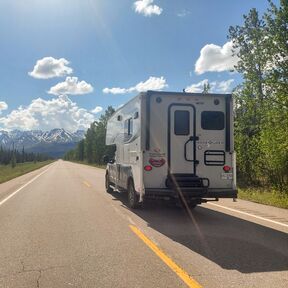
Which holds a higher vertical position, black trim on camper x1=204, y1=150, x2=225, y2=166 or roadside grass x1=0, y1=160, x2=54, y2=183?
black trim on camper x1=204, y1=150, x2=225, y2=166

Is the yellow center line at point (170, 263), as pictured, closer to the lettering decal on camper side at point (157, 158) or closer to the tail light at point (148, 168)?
the tail light at point (148, 168)

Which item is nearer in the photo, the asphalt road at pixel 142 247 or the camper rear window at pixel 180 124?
the asphalt road at pixel 142 247

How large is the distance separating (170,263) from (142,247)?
1.22 meters

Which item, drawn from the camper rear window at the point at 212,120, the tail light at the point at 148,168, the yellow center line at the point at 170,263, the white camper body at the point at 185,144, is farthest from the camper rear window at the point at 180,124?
the yellow center line at the point at 170,263

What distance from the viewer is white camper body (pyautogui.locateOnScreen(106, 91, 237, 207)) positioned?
37.4 feet

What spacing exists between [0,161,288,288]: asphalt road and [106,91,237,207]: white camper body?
96cm

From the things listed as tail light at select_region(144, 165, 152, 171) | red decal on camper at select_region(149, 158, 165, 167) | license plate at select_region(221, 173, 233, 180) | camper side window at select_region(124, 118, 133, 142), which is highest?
camper side window at select_region(124, 118, 133, 142)

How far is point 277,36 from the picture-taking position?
1756 cm

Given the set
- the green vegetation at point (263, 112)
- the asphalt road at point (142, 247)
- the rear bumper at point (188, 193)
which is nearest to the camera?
the asphalt road at point (142, 247)

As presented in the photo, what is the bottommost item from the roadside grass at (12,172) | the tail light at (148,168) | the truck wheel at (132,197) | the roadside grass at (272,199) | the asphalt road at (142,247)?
the roadside grass at (12,172)

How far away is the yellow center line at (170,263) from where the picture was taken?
18.5ft

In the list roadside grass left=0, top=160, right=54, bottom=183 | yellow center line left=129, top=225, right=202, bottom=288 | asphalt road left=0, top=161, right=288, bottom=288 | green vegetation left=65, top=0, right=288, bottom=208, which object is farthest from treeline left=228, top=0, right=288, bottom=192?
roadside grass left=0, top=160, right=54, bottom=183

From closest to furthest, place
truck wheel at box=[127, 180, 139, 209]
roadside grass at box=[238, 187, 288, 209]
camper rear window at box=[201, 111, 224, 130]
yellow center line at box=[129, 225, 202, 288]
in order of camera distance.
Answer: yellow center line at box=[129, 225, 202, 288], camper rear window at box=[201, 111, 224, 130], truck wheel at box=[127, 180, 139, 209], roadside grass at box=[238, 187, 288, 209]

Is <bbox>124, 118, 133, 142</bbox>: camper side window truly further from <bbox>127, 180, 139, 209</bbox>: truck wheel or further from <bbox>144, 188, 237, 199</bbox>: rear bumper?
<bbox>144, 188, 237, 199</bbox>: rear bumper
